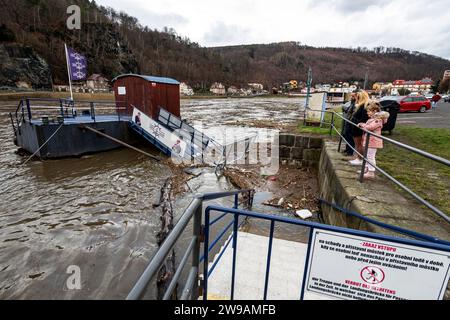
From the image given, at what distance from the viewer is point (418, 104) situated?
63.2 feet

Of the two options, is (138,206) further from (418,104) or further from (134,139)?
(418,104)

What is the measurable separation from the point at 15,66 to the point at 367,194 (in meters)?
72.7

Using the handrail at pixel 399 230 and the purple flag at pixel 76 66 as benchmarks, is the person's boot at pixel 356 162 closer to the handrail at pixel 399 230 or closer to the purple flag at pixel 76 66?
the handrail at pixel 399 230

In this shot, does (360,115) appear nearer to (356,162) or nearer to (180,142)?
(356,162)

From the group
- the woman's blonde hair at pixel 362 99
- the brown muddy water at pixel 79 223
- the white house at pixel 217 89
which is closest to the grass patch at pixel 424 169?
the woman's blonde hair at pixel 362 99

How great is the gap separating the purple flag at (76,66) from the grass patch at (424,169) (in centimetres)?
1410

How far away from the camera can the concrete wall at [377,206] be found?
277 cm

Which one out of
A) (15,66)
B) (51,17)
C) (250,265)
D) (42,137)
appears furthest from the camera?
(51,17)

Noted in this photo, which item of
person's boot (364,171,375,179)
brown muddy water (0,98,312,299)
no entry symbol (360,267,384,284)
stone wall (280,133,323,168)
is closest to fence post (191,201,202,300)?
no entry symbol (360,267,384,284)

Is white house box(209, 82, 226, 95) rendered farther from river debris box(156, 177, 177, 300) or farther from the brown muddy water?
river debris box(156, 177, 177, 300)

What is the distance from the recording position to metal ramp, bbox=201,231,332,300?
9.33ft

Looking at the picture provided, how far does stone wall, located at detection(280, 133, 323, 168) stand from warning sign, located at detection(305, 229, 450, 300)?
23.3 feet

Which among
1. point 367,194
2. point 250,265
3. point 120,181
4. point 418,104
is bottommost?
point 120,181

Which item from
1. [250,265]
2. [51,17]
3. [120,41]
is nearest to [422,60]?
[120,41]
